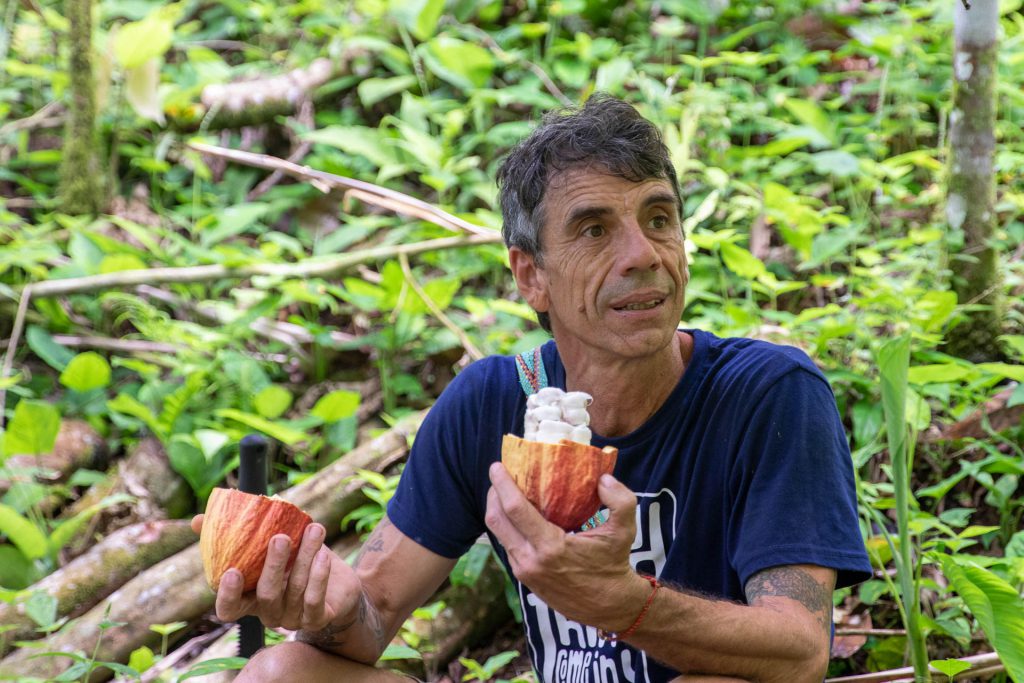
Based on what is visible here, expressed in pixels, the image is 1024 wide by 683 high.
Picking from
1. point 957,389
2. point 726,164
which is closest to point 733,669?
point 957,389

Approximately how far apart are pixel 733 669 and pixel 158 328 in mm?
3160

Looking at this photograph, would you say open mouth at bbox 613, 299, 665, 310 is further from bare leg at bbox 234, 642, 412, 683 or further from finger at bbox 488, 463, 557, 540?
bare leg at bbox 234, 642, 412, 683

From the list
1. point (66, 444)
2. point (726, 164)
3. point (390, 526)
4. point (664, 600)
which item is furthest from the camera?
point (726, 164)

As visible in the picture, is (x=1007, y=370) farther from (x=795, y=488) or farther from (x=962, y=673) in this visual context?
(x=795, y=488)

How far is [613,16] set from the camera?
5.45 m

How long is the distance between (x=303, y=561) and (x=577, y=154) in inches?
35.7

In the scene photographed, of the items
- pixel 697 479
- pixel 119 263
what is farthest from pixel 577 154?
pixel 119 263

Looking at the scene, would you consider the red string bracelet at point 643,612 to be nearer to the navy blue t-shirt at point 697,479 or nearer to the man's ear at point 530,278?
the navy blue t-shirt at point 697,479

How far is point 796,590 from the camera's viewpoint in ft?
5.56

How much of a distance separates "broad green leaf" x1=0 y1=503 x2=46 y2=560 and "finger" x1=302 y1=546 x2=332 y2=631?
1863 millimetres

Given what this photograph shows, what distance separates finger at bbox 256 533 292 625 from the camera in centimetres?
169

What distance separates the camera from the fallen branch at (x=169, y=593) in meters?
2.98

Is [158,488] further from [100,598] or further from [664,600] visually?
[664,600]

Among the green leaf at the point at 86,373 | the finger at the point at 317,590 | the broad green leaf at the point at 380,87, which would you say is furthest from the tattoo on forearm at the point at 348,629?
the broad green leaf at the point at 380,87
